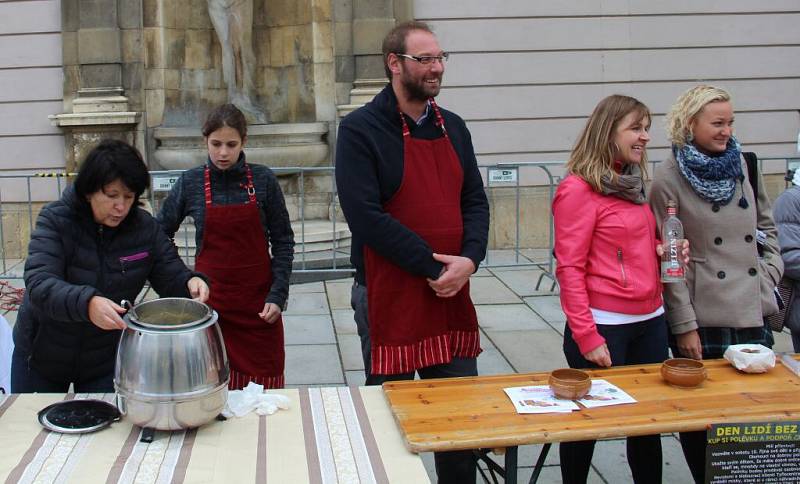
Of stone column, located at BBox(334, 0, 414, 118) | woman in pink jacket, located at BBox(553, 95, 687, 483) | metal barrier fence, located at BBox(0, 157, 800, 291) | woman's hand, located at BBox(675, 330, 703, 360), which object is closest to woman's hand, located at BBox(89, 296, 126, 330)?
woman in pink jacket, located at BBox(553, 95, 687, 483)

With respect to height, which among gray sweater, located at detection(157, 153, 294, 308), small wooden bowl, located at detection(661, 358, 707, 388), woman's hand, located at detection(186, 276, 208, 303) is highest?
gray sweater, located at detection(157, 153, 294, 308)

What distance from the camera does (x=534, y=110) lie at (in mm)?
9828

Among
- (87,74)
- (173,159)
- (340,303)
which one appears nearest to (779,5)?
(340,303)

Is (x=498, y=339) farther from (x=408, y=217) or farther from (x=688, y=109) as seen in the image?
(x=408, y=217)

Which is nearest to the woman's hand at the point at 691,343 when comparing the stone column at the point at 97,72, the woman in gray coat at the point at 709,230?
the woman in gray coat at the point at 709,230

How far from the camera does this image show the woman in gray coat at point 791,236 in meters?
3.94

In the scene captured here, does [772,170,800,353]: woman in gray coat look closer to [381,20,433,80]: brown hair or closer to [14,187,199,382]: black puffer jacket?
[381,20,433,80]: brown hair

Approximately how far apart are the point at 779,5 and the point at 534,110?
3197mm

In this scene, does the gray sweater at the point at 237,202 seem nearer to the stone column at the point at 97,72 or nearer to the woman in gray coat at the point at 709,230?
the woman in gray coat at the point at 709,230

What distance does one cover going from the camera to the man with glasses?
3072 millimetres

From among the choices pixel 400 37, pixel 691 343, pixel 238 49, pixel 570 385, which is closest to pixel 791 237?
pixel 691 343

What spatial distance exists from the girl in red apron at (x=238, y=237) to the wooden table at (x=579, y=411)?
1.27 meters

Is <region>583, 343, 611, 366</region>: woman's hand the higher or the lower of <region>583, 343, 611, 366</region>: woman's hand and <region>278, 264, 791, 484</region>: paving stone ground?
the higher

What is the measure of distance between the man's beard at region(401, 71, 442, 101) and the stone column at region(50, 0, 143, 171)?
22.8 feet
